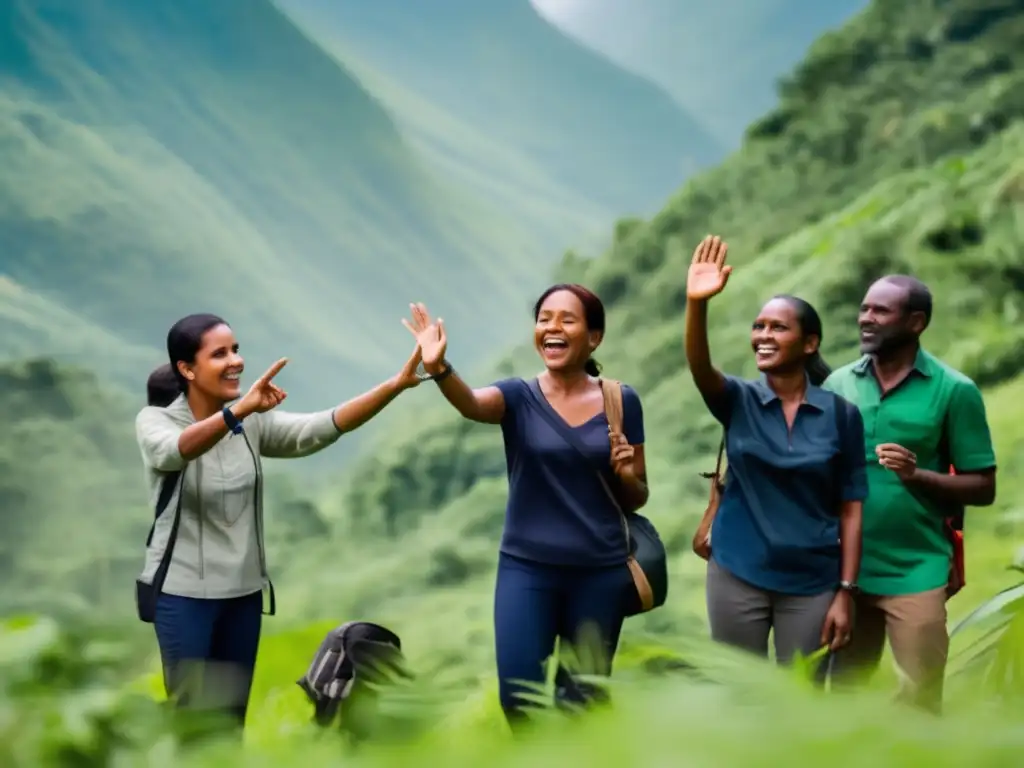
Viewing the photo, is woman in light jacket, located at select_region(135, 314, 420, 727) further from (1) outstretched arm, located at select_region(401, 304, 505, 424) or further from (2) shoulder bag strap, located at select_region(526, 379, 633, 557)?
(2) shoulder bag strap, located at select_region(526, 379, 633, 557)

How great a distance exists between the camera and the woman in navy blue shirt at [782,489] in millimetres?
3381

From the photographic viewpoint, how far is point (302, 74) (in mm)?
50781

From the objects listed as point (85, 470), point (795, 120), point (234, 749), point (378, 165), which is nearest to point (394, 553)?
point (85, 470)

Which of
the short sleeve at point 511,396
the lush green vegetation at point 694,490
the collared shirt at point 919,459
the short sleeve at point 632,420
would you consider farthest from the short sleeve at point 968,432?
the short sleeve at point 511,396

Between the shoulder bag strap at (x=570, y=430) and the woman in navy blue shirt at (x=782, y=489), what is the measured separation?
25 centimetres

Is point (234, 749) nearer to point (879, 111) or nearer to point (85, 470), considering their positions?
point (879, 111)

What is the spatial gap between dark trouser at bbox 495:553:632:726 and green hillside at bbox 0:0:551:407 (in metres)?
25.8

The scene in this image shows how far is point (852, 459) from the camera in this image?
3.45 meters

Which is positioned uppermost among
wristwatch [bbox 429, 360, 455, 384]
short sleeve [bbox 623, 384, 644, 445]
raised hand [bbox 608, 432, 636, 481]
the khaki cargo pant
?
wristwatch [bbox 429, 360, 455, 384]

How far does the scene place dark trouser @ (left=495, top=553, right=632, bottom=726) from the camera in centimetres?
333

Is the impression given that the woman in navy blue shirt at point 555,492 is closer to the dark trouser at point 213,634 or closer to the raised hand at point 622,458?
the raised hand at point 622,458

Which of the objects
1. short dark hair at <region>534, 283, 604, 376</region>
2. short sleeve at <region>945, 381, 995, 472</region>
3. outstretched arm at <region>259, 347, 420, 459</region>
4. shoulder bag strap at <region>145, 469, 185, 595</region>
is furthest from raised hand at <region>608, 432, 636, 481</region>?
shoulder bag strap at <region>145, 469, 185, 595</region>

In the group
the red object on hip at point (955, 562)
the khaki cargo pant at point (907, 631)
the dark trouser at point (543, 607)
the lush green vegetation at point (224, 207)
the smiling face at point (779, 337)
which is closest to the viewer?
the dark trouser at point (543, 607)

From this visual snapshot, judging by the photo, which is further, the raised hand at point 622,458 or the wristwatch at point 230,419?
the raised hand at point 622,458
